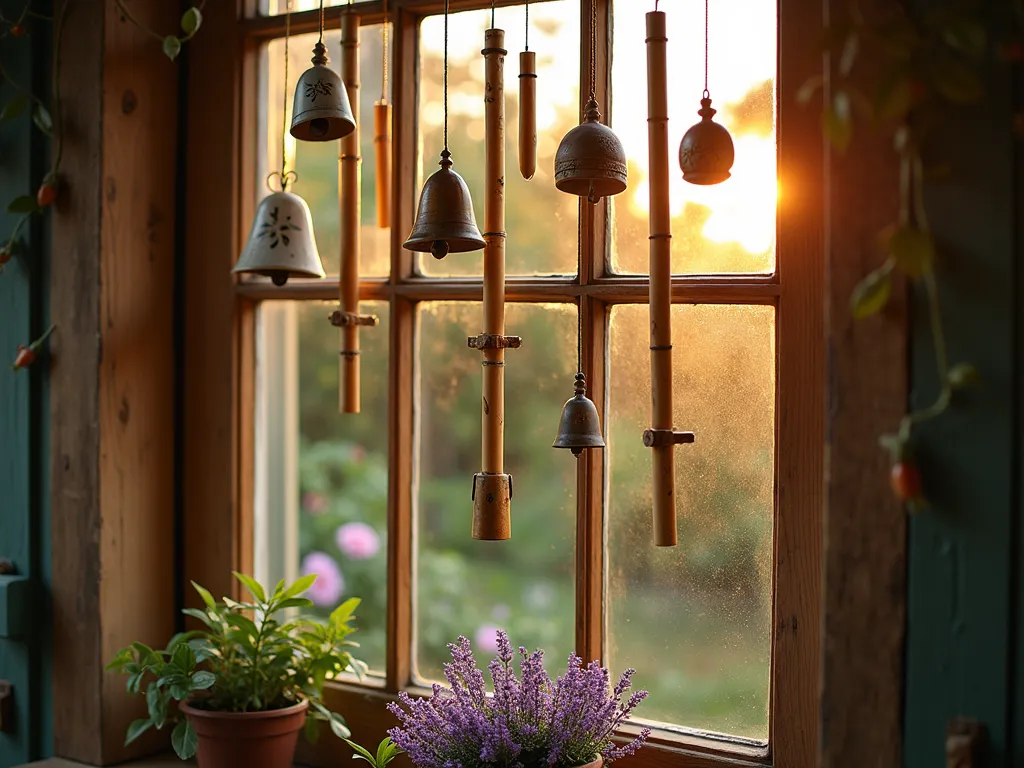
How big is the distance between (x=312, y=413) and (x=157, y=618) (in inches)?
21.0

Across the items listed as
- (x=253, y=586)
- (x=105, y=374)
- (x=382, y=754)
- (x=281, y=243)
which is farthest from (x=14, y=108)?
(x=382, y=754)

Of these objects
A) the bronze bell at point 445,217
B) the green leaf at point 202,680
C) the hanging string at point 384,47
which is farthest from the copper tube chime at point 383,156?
the green leaf at point 202,680

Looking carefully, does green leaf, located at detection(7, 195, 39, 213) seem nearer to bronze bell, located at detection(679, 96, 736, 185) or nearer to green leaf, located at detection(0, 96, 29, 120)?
green leaf, located at detection(0, 96, 29, 120)

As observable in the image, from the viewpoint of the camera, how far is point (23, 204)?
181 centimetres

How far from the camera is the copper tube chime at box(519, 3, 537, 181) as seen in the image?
140 cm

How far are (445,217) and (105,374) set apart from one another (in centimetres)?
72

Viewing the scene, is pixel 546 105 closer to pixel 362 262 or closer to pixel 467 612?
pixel 362 262

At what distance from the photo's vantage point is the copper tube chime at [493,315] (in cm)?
143

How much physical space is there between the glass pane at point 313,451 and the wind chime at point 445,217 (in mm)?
374

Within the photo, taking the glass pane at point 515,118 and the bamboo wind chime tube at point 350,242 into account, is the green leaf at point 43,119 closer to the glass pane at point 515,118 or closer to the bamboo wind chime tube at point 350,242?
the bamboo wind chime tube at point 350,242

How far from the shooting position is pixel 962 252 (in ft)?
3.45

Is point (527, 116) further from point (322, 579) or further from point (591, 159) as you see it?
point (322, 579)

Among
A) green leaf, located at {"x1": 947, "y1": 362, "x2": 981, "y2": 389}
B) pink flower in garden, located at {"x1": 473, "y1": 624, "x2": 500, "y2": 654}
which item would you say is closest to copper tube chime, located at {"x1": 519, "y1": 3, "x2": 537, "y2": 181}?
green leaf, located at {"x1": 947, "y1": 362, "x2": 981, "y2": 389}

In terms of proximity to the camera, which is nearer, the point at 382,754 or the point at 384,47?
the point at 382,754
